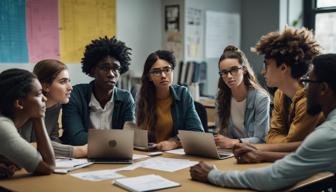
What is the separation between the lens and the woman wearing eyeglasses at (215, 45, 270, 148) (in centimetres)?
293

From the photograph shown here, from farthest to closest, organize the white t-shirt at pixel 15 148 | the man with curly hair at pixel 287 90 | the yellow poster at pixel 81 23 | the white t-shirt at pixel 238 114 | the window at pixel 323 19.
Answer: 1. the window at pixel 323 19
2. the yellow poster at pixel 81 23
3. the white t-shirt at pixel 238 114
4. the man with curly hair at pixel 287 90
5. the white t-shirt at pixel 15 148

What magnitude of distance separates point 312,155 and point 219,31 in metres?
4.08

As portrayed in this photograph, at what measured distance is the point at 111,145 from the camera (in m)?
2.35

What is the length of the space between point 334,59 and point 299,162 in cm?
41

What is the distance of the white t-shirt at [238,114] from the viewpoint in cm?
301

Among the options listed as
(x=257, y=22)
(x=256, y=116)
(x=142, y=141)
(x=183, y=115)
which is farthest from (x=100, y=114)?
(x=257, y=22)

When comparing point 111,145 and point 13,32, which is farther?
point 13,32

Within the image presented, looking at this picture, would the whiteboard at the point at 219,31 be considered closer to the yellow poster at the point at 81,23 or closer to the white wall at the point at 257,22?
the white wall at the point at 257,22

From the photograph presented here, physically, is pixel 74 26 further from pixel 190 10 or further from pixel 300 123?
pixel 300 123

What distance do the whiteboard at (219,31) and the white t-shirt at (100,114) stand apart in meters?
2.73

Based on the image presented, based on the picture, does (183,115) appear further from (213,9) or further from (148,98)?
(213,9)

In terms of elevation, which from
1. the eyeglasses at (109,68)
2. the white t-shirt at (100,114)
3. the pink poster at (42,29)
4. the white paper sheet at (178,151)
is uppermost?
the pink poster at (42,29)

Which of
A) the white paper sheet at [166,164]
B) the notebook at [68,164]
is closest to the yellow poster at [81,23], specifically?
the notebook at [68,164]

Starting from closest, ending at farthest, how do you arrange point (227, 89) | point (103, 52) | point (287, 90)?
1. point (287, 90)
2. point (103, 52)
3. point (227, 89)
